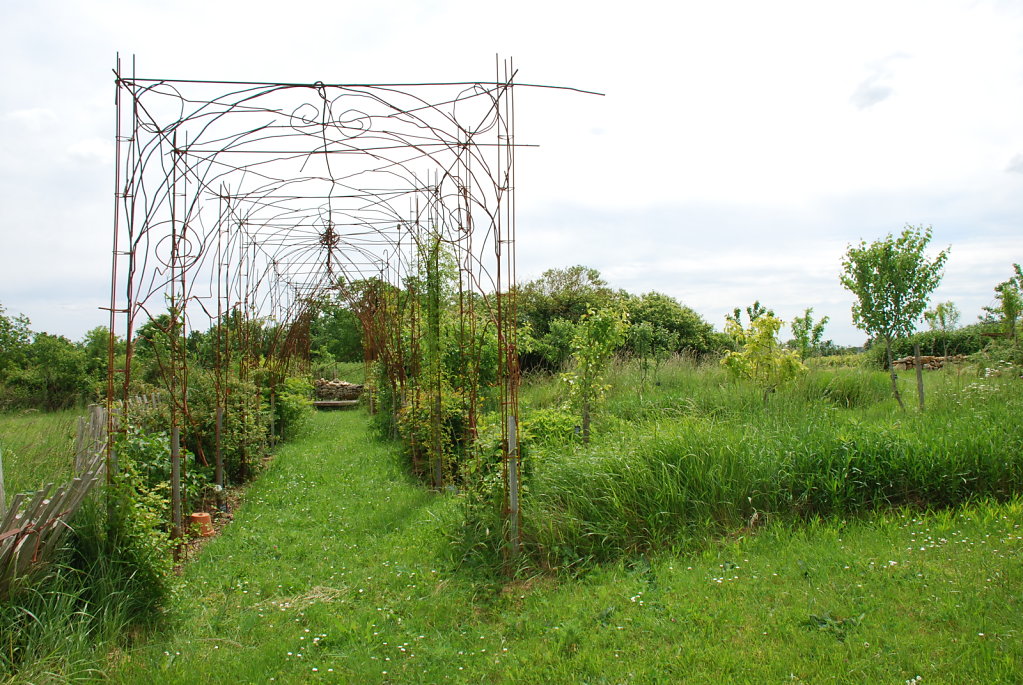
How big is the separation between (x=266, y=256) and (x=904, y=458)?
1101cm

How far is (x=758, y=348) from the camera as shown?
332 inches

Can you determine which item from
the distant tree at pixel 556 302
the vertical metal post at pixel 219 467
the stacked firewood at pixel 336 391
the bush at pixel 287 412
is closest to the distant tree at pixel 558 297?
the distant tree at pixel 556 302

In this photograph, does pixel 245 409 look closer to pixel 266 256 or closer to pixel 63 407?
pixel 266 256

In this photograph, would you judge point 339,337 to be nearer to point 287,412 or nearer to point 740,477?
point 287,412

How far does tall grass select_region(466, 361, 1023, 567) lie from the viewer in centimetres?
446

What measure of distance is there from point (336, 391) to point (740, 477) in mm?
15751

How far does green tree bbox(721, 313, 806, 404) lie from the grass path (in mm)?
3728

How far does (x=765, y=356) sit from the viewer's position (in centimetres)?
840

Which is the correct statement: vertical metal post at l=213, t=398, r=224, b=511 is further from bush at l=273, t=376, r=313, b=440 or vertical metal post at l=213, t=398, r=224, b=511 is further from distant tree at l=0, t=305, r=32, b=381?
distant tree at l=0, t=305, r=32, b=381

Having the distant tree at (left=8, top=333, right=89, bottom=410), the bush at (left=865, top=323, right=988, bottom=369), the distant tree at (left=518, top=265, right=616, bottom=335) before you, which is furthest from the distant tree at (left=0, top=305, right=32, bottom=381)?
the bush at (left=865, top=323, right=988, bottom=369)

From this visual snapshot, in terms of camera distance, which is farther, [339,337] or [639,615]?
[339,337]

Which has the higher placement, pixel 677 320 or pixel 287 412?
pixel 677 320

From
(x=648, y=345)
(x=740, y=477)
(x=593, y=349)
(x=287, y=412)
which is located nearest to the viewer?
(x=740, y=477)

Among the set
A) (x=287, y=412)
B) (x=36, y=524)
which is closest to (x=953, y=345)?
(x=287, y=412)
